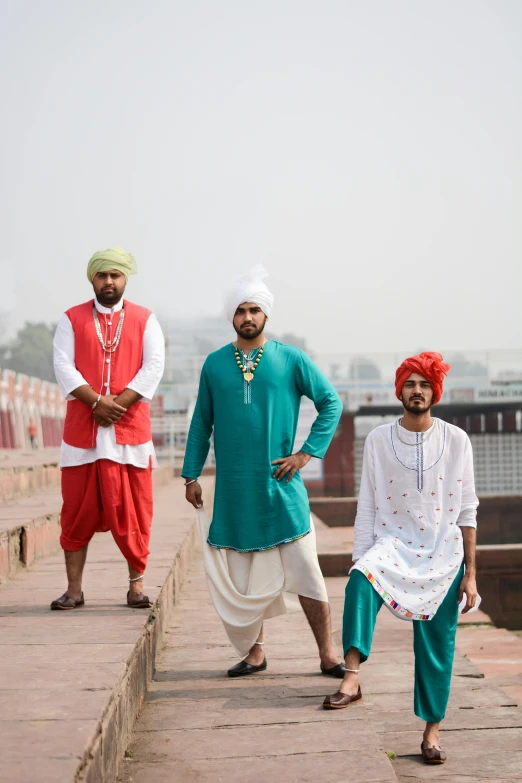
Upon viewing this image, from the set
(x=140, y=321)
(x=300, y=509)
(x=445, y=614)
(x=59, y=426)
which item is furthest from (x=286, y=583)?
(x=59, y=426)

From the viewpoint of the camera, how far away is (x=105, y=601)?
14.3 feet

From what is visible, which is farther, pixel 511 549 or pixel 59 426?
pixel 59 426

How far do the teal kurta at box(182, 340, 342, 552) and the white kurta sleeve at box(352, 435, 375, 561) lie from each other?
40cm

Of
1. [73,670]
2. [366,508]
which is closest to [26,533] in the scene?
[73,670]

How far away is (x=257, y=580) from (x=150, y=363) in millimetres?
1092

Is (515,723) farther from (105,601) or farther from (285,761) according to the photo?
(105,601)

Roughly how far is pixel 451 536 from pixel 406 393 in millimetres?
525

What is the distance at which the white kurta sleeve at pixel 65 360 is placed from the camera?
13.2ft

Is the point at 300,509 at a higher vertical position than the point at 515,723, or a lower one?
higher

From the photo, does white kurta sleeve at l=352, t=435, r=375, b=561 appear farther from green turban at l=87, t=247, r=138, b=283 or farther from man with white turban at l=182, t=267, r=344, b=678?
green turban at l=87, t=247, r=138, b=283

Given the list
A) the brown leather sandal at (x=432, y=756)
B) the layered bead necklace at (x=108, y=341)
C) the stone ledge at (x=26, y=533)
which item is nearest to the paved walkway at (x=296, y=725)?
the brown leather sandal at (x=432, y=756)

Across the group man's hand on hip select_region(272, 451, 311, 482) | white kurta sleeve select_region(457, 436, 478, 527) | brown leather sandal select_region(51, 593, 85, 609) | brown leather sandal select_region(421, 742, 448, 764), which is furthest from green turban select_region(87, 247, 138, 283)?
brown leather sandal select_region(421, 742, 448, 764)

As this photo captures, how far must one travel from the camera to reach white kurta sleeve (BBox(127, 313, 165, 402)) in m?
4.11

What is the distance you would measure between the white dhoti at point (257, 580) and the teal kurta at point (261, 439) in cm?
7
